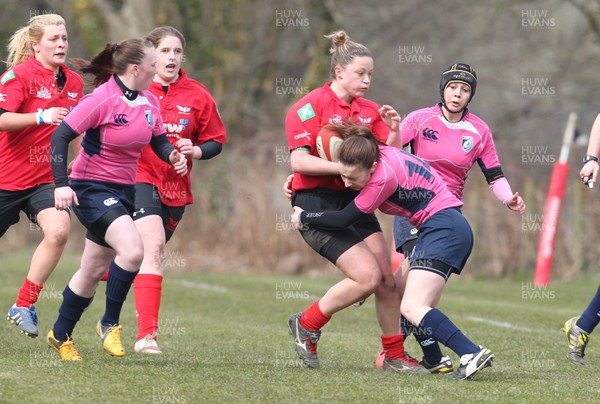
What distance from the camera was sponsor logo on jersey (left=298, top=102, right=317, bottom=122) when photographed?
700 cm

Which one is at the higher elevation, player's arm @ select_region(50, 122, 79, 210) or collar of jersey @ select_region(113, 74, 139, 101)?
collar of jersey @ select_region(113, 74, 139, 101)

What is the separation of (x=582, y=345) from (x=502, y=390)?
1.64 meters

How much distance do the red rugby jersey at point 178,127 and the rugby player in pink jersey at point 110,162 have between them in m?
0.75

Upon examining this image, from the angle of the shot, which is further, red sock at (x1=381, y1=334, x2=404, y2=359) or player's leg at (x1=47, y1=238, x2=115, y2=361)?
red sock at (x1=381, y1=334, x2=404, y2=359)

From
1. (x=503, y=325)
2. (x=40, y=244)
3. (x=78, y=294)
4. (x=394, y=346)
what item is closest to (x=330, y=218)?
(x=394, y=346)

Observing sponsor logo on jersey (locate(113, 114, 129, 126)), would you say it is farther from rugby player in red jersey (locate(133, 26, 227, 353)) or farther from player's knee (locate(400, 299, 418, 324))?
player's knee (locate(400, 299, 418, 324))

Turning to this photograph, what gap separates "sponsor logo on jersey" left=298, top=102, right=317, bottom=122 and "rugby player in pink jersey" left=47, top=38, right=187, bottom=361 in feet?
2.69

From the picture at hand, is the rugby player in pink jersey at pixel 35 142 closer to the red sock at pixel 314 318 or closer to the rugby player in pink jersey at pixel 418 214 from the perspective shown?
the red sock at pixel 314 318

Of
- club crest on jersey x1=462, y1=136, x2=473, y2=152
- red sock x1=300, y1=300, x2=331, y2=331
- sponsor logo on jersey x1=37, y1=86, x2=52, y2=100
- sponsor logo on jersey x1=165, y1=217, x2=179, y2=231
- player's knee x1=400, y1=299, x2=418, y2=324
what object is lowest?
red sock x1=300, y1=300, x2=331, y2=331

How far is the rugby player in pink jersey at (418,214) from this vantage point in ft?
21.1

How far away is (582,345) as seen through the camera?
7609mm

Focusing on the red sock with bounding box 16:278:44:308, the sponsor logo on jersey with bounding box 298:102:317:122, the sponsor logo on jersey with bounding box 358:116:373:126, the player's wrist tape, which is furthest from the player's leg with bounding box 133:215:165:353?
the sponsor logo on jersey with bounding box 358:116:373:126

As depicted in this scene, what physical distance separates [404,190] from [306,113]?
88 centimetres

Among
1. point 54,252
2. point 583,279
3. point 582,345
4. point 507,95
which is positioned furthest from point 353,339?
point 507,95
